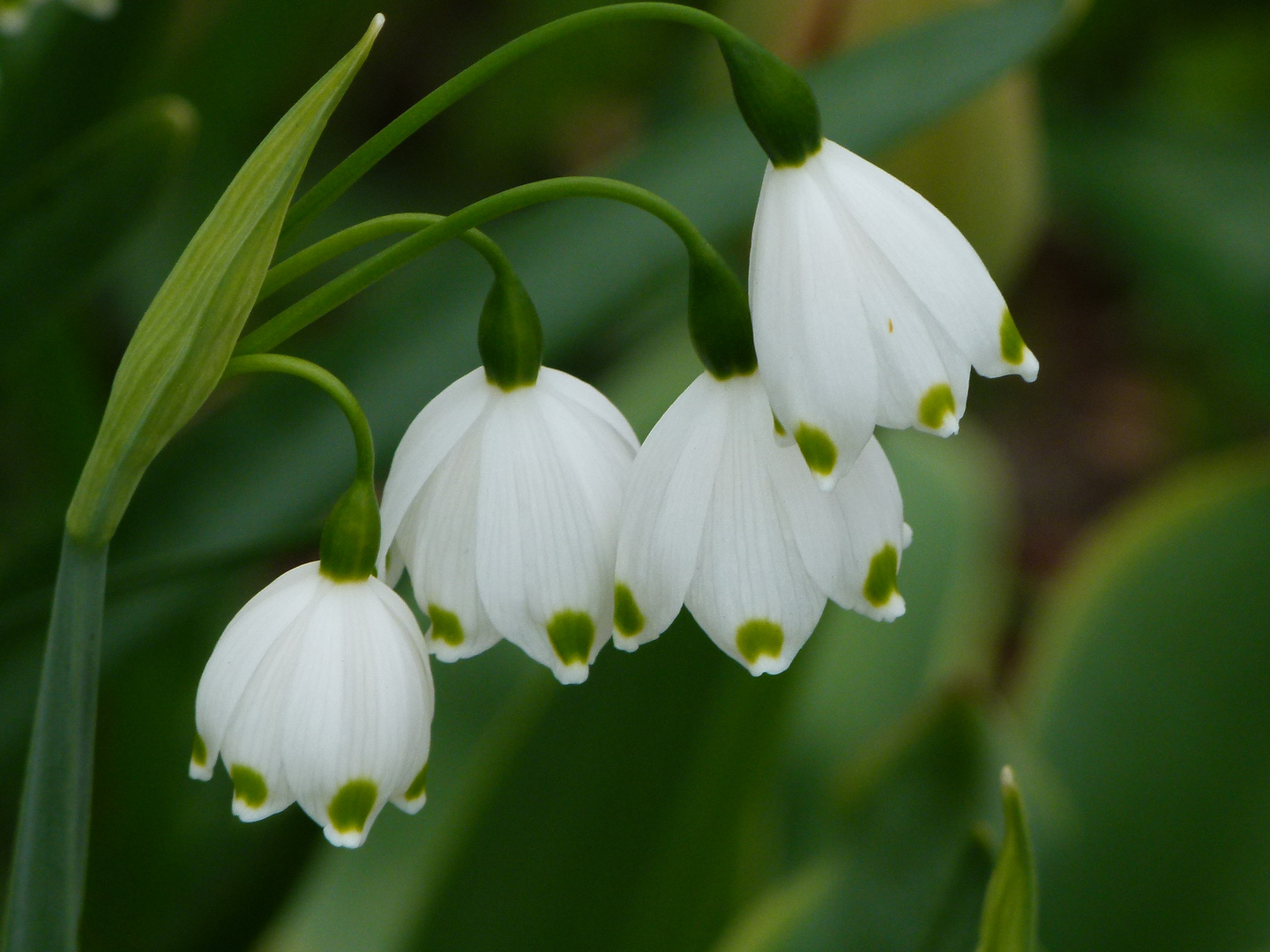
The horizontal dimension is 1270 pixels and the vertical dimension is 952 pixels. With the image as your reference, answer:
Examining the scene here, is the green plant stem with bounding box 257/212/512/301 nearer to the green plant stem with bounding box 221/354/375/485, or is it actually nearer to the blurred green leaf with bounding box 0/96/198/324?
the green plant stem with bounding box 221/354/375/485

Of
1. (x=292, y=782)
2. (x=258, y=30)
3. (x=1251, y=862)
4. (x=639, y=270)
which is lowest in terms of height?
(x=1251, y=862)

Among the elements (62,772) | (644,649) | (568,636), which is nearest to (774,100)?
(568,636)

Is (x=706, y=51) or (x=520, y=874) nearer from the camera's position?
(x=520, y=874)

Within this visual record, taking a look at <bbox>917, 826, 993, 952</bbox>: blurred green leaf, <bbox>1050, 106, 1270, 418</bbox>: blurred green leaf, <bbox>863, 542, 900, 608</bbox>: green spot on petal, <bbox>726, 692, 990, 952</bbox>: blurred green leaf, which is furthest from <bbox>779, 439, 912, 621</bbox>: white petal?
<bbox>1050, 106, 1270, 418</bbox>: blurred green leaf

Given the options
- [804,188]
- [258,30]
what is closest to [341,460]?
[804,188]

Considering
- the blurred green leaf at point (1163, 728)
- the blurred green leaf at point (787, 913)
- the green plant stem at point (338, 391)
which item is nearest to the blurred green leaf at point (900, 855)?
the blurred green leaf at point (787, 913)

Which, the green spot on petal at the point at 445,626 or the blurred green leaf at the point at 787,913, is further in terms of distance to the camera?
the blurred green leaf at the point at 787,913

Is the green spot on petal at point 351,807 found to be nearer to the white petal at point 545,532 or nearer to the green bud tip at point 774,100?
the white petal at point 545,532

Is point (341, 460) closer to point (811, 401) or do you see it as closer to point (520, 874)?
point (520, 874)
